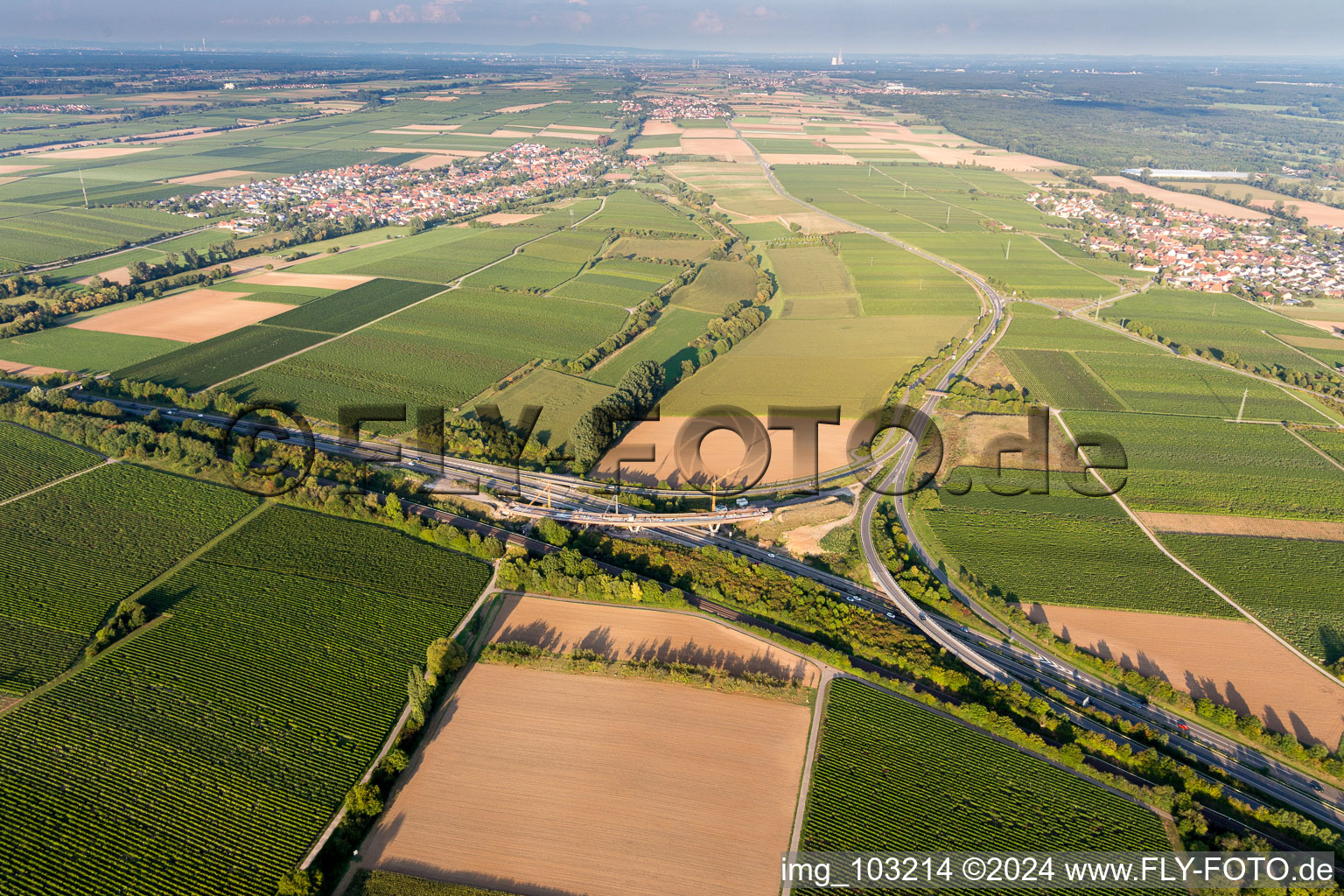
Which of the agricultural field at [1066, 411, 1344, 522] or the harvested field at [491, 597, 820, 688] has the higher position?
the agricultural field at [1066, 411, 1344, 522]

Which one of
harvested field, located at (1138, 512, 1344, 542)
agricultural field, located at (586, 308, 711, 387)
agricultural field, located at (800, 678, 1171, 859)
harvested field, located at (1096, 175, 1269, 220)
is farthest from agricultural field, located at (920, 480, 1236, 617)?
harvested field, located at (1096, 175, 1269, 220)

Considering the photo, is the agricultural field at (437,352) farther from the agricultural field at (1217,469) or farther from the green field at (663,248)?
the agricultural field at (1217,469)

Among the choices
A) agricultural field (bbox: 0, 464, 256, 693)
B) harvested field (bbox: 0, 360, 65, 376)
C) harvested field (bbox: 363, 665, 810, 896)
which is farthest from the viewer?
harvested field (bbox: 0, 360, 65, 376)

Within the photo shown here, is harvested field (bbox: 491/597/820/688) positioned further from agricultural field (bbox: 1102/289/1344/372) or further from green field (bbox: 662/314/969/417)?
agricultural field (bbox: 1102/289/1344/372)

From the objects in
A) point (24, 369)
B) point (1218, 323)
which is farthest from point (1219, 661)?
point (24, 369)

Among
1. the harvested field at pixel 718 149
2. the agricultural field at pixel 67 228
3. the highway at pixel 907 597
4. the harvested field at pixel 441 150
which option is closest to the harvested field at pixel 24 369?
the highway at pixel 907 597

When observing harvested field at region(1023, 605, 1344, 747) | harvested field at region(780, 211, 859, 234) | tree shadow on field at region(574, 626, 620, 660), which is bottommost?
harvested field at region(1023, 605, 1344, 747)
